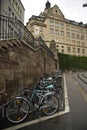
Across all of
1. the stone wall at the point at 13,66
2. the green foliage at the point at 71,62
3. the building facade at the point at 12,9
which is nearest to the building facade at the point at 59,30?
the green foliage at the point at 71,62

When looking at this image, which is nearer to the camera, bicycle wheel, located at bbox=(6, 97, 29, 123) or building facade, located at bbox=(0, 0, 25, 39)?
bicycle wheel, located at bbox=(6, 97, 29, 123)

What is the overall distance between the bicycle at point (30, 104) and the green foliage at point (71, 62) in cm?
4927

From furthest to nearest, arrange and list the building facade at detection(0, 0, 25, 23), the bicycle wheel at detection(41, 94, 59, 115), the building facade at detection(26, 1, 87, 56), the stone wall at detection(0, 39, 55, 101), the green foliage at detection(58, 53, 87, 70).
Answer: the building facade at detection(26, 1, 87, 56) → the green foliage at detection(58, 53, 87, 70) → the building facade at detection(0, 0, 25, 23) → the stone wall at detection(0, 39, 55, 101) → the bicycle wheel at detection(41, 94, 59, 115)

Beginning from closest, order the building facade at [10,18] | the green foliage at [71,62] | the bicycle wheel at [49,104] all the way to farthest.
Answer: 1. the bicycle wheel at [49,104]
2. the building facade at [10,18]
3. the green foliage at [71,62]

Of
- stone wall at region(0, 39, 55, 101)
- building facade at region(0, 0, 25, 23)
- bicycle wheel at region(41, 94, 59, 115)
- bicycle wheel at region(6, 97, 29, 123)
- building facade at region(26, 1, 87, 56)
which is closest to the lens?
bicycle wheel at region(6, 97, 29, 123)

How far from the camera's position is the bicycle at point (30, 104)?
6784mm

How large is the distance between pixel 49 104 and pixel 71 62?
53.8m

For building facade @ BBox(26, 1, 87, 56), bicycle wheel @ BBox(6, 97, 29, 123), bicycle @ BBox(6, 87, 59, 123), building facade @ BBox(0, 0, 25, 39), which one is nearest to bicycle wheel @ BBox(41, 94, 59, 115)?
bicycle @ BBox(6, 87, 59, 123)

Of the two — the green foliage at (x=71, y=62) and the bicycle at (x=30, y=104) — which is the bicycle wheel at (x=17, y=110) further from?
the green foliage at (x=71, y=62)

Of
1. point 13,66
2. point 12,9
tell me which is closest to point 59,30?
point 12,9

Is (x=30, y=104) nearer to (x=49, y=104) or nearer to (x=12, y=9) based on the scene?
(x=49, y=104)

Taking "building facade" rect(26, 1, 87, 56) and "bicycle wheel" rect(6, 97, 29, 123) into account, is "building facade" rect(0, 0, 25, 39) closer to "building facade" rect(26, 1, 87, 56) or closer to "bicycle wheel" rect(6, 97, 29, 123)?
"bicycle wheel" rect(6, 97, 29, 123)

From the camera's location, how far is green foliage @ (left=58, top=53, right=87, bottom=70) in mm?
59125

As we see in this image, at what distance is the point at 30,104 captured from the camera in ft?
24.3
